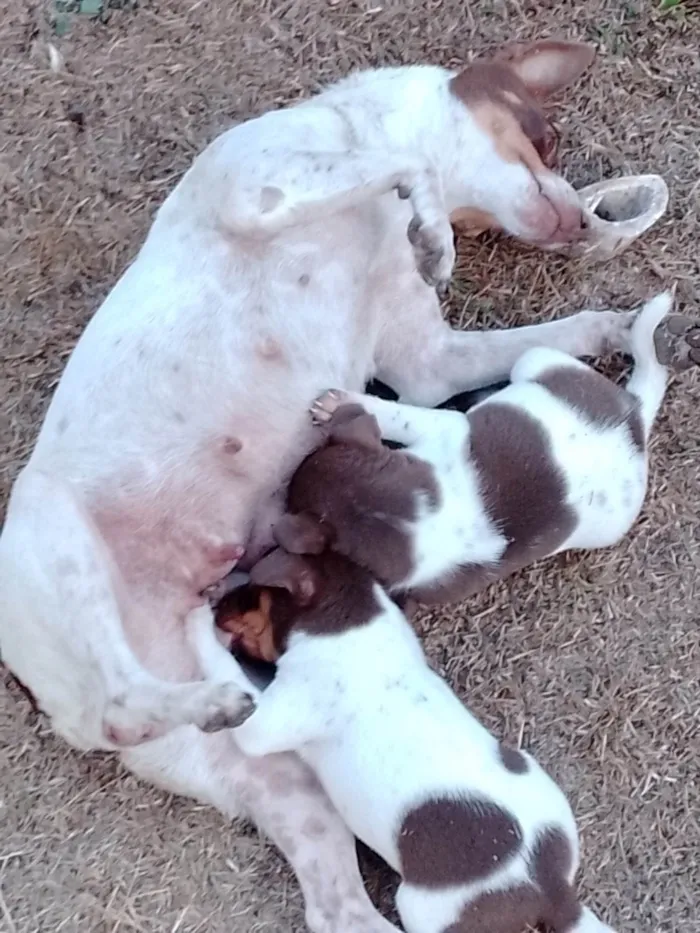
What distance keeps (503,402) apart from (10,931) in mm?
2324

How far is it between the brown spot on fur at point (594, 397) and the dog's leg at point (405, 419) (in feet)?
1.01

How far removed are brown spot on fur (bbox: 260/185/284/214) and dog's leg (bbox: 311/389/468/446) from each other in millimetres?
584

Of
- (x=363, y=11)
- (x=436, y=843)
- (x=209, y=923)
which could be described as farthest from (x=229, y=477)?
(x=363, y=11)

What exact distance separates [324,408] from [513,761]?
120 cm

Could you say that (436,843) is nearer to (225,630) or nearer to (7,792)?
(225,630)

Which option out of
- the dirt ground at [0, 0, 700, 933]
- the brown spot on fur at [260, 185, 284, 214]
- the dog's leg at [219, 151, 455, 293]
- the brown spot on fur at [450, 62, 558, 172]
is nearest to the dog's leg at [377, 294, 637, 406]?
the dirt ground at [0, 0, 700, 933]

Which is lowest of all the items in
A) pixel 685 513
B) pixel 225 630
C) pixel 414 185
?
pixel 685 513

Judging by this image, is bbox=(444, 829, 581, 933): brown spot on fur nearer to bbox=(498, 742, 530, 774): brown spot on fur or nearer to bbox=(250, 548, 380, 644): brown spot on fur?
bbox=(498, 742, 530, 774): brown spot on fur

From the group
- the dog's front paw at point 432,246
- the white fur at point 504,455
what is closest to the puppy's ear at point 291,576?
the white fur at point 504,455

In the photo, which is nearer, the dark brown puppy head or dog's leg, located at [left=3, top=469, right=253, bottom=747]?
dog's leg, located at [left=3, top=469, right=253, bottom=747]

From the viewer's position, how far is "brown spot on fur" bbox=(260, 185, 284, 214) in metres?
3.35

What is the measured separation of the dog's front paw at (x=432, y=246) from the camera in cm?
346

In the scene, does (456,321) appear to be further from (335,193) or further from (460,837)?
(460,837)

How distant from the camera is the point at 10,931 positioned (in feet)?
12.1
